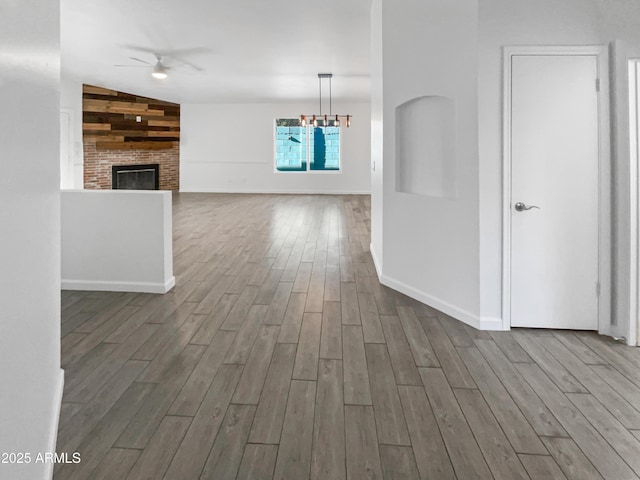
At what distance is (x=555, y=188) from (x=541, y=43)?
39.6 inches

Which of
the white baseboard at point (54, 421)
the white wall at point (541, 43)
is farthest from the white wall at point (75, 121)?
the white wall at point (541, 43)

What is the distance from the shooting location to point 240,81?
1023 centimetres

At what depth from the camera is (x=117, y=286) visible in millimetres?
4309

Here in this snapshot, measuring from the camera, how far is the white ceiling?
5.47m

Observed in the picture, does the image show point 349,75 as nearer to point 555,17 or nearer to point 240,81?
point 240,81

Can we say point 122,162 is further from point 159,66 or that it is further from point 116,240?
point 116,240

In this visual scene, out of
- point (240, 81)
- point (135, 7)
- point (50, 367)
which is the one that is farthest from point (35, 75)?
point (240, 81)

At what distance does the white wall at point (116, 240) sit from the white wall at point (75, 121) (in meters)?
6.67

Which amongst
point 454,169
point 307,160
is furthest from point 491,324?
point 307,160

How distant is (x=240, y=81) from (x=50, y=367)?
30.2ft

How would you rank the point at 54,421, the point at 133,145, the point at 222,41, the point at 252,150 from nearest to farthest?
the point at 54,421
the point at 222,41
the point at 133,145
the point at 252,150

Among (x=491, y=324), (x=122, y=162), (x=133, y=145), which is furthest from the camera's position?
(x=133, y=145)

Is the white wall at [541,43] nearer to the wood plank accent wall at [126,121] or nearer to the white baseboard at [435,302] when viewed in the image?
the white baseboard at [435,302]

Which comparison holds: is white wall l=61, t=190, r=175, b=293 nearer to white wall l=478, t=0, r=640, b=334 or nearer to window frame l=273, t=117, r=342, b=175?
white wall l=478, t=0, r=640, b=334
